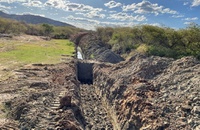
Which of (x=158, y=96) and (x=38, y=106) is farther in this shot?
(x=158, y=96)

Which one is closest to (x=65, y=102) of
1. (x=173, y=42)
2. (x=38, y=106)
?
(x=38, y=106)

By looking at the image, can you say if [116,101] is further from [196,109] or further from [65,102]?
[196,109]

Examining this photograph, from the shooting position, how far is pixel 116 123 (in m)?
26.2

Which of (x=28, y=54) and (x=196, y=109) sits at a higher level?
(x=28, y=54)

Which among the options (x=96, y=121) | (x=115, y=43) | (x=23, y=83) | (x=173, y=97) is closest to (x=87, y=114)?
(x=96, y=121)

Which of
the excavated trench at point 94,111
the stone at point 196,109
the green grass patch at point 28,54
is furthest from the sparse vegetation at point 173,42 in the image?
the stone at point 196,109

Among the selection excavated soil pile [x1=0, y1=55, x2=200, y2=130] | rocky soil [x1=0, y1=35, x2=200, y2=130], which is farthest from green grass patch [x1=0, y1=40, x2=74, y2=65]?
rocky soil [x1=0, y1=35, x2=200, y2=130]

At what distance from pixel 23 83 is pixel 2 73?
237 inches

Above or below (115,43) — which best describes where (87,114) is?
below

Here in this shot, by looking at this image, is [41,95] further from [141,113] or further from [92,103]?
[92,103]

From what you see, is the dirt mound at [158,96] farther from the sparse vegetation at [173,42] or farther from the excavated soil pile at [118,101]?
the sparse vegetation at [173,42]

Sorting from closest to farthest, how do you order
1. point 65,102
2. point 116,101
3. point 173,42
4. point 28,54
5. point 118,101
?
point 65,102, point 118,101, point 116,101, point 28,54, point 173,42

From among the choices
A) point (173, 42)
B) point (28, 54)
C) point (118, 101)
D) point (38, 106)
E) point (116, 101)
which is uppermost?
point (173, 42)

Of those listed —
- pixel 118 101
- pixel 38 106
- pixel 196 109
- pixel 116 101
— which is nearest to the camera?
pixel 196 109
